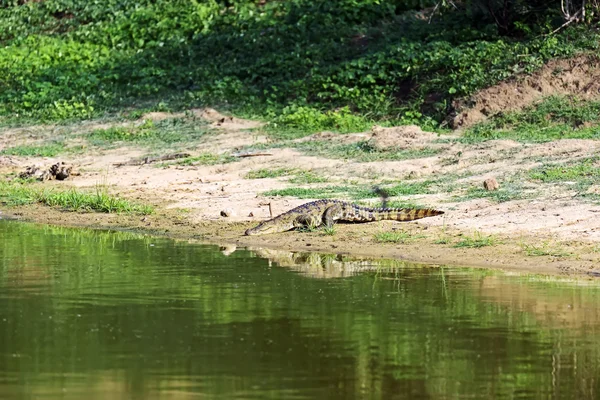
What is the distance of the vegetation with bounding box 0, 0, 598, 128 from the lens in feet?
58.0

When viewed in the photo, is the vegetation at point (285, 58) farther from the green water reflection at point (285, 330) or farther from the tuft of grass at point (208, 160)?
the green water reflection at point (285, 330)

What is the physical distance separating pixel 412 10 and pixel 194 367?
1587 centimetres

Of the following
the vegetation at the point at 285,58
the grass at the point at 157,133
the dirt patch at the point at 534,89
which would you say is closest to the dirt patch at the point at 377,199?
the grass at the point at 157,133

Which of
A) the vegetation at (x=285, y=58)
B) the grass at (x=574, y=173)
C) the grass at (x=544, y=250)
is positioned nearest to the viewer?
the grass at (x=544, y=250)

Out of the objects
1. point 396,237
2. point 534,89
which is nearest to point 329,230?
point 396,237

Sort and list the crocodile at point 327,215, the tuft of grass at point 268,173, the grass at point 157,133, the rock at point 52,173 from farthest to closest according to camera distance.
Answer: the grass at point 157,133
the rock at point 52,173
the tuft of grass at point 268,173
the crocodile at point 327,215

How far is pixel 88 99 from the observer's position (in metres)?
19.8

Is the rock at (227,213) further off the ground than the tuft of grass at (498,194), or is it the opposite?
the tuft of grass at (498,194)

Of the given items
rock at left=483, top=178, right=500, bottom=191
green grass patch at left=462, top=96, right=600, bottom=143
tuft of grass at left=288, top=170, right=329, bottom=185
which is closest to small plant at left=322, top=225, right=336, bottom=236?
rock at left=483, top=178, right=500, bottom=191

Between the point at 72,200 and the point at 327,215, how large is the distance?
338 cm

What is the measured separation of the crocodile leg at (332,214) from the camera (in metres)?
11.3

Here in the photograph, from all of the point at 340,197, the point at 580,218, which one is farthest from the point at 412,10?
the point at 580,218

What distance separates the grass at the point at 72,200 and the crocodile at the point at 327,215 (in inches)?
76.8

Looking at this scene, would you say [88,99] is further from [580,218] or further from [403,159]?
[580,218]
